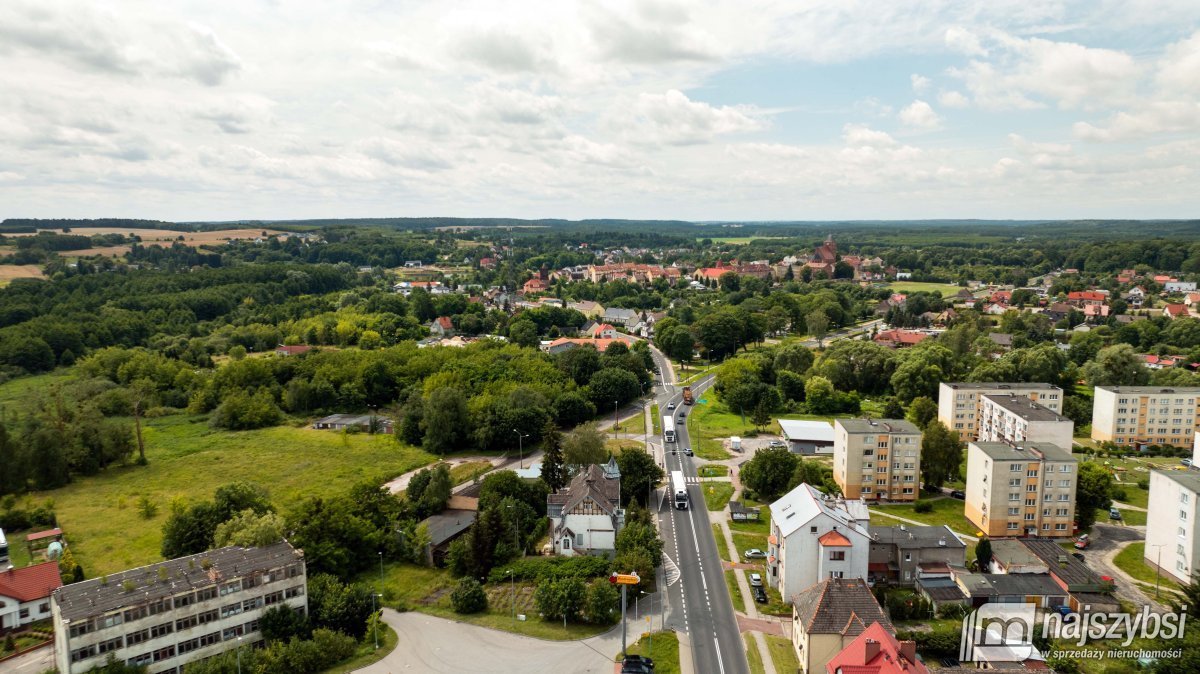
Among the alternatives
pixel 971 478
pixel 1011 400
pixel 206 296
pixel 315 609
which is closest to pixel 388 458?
pixel 315 609

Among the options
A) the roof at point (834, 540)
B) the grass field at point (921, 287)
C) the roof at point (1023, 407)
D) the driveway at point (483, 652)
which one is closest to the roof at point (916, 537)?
the roof at point (834, 540)

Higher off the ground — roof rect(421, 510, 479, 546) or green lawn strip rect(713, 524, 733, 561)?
roof rect(421, 510, 479, 546)

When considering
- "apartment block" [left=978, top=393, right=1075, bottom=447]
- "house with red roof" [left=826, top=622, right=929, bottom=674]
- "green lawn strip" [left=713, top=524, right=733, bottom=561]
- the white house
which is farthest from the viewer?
"apartment block" [left=978, top=393, right=1075, bottom=447]

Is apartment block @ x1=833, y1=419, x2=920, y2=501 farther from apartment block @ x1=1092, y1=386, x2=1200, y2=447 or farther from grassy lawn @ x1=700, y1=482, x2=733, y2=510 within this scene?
apartment block @ x1=1092, y1=386, x2=1200, y2=447

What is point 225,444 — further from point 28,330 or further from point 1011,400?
point 1011,400

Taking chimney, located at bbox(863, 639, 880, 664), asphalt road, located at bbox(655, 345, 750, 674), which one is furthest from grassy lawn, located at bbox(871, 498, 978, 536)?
chimney, located at bbox(863, 639, 880, 664)

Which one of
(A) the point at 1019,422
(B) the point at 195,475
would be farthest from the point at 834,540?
(B) the point at 195,475

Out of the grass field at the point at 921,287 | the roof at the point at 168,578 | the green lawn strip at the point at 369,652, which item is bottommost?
the green lawn strip at the point at 369,652

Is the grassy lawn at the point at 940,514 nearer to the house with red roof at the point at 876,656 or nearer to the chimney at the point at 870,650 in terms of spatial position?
the house with red roof at the point at 876,656
